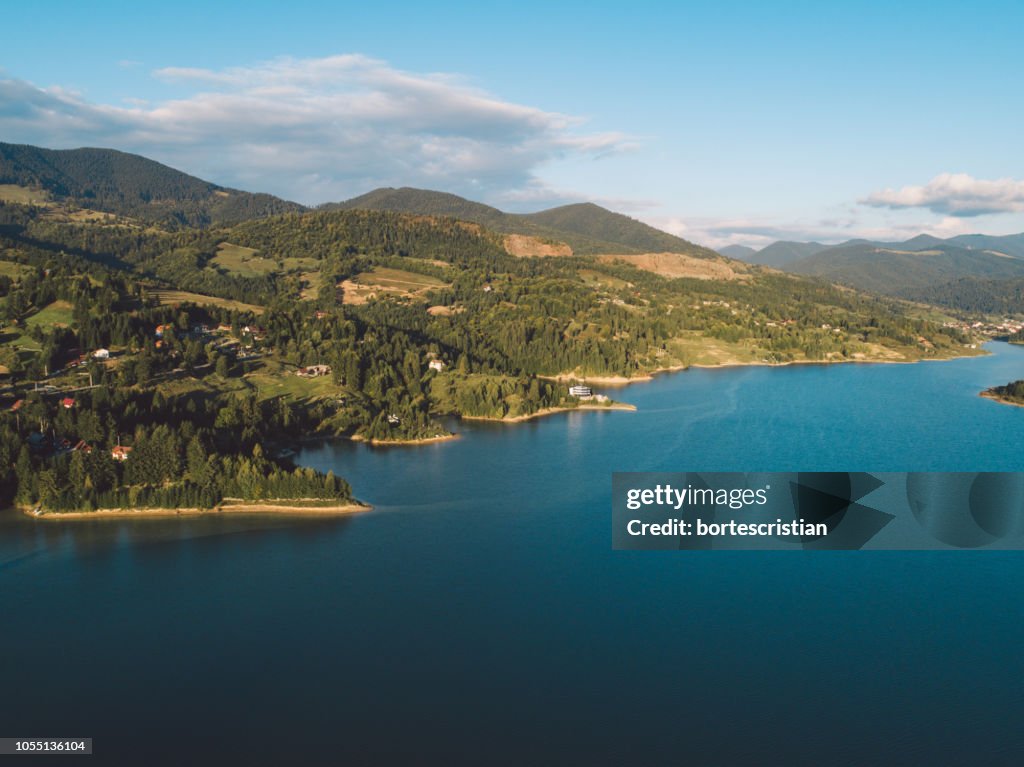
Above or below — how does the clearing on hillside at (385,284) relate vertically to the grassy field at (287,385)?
above

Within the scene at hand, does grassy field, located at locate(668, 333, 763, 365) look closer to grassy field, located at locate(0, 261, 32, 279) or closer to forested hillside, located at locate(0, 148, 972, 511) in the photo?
forested hillside, located at locate(0, 148, 972, 511)

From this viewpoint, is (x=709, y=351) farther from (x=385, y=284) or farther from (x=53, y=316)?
(x=53, y=316)

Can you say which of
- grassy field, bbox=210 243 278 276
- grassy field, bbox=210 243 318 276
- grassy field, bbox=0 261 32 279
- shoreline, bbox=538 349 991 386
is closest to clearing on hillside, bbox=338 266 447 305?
grassy field, bbox=210 243 318 276

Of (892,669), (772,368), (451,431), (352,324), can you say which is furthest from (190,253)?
(892,669)

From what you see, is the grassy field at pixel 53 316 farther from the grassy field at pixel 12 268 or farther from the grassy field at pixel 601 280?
the grassy field at pixel 601 280

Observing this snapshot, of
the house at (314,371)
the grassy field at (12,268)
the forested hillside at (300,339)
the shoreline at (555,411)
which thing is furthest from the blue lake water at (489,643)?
the grassy field at (12,268)

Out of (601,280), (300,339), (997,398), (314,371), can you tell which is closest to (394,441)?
(314,371)
